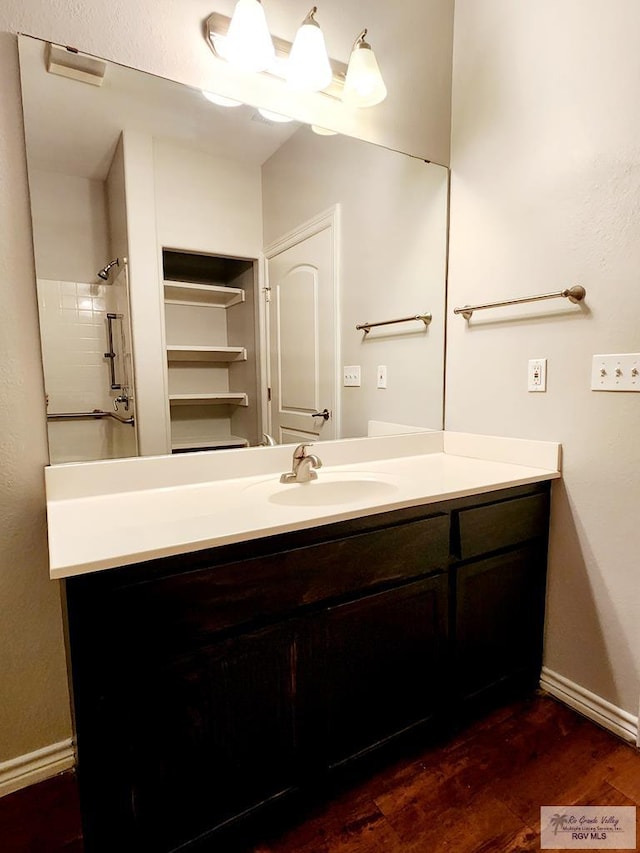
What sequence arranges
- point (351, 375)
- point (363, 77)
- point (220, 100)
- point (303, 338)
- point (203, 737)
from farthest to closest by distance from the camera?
1. point (351, 375)
2. point (303, 338)
3. point (363, 77)
4. point (220, 100)
5. point (203, 737)

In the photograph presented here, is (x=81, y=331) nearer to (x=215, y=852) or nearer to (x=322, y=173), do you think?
(x=322, y=173)

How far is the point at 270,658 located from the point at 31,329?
3.33 feet

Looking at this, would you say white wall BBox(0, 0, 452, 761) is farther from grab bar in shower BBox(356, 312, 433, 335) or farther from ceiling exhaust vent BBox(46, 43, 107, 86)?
grab bar in shower BBox(356, 312, 433, 335)

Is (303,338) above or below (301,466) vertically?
above

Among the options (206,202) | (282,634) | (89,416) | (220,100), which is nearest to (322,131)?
(220,100)

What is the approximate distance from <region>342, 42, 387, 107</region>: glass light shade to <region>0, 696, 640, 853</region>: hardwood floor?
2.09m

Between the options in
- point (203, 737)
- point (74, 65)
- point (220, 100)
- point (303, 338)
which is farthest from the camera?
point (303, 338)

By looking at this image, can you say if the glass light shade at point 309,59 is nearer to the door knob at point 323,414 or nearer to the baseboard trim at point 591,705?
the door knob at point 323,414

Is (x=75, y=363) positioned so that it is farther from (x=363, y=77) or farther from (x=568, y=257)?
(x=568, y=257)

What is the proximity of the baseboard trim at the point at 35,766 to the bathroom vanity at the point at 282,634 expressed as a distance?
552 millimetres

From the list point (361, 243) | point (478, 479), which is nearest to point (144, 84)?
point (361, 243)

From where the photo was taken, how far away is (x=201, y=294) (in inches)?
57.4

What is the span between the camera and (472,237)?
5.87 feet

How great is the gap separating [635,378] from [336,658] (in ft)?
3.69
